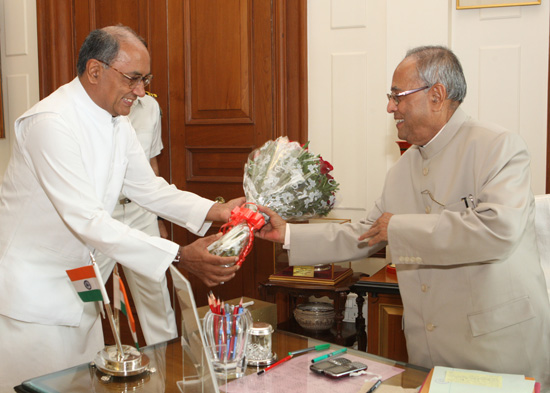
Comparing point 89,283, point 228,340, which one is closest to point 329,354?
point 228,340

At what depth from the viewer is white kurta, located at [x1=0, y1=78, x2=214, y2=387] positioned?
2.09 metres

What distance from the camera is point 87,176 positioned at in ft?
7.19

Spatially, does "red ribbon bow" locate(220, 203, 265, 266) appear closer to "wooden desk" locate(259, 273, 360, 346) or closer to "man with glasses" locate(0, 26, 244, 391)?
"man with glasses" locate(0, 26, 244, 391)

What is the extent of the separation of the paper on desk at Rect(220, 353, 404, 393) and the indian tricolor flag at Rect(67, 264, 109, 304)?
42 centimetres

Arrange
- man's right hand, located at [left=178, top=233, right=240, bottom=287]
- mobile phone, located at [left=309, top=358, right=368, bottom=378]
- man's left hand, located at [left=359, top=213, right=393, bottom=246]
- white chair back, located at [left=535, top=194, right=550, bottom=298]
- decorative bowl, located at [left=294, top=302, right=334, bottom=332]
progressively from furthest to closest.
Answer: decorative bowl, located at [left=294, top=302, right=334, bottom=332]
white chair back, located at [left=535, top=194, right=550, bottom=298]
man's right hand, located at [left=178, top=233, right=240, bottom=287]
man's left hand, located at [left=359, top=213, right=393, bottom=246]
mobile phone, located at [left=309, top=358, right=368, bottom=378]

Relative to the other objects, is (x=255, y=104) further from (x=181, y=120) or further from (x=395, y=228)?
(x=395, y=228)

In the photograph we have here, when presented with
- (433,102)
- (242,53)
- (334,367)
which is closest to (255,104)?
(242,53)

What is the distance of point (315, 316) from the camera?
3508mm

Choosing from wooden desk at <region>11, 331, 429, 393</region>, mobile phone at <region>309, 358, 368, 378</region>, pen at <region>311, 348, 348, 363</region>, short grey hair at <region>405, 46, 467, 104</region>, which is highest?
short grey hair at <region>405, 46, 467, 104</region>

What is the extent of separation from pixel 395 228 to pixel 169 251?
76cm

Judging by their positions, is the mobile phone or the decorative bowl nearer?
the mobile phone

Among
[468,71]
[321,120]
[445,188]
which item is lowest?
[445,188]

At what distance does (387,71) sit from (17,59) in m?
3.14

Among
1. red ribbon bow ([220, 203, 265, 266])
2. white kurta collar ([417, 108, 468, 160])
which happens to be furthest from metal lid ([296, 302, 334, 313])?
white kurta collar ([417, 108, 468, 160])
